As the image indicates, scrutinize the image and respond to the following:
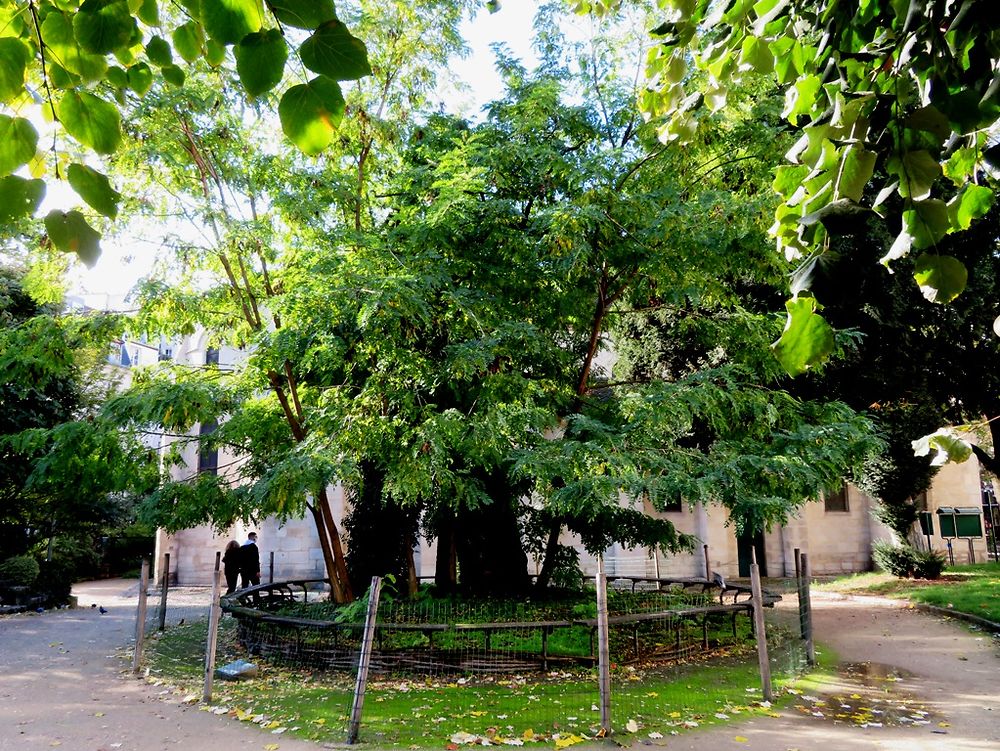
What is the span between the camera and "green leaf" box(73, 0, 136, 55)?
5.41 ft

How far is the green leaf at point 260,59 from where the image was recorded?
4.75 feet

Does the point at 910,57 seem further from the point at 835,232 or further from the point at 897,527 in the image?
the point at 897,527

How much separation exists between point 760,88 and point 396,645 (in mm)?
9502

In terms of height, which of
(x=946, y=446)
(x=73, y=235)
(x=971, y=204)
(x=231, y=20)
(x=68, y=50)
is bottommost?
(x=946, y=446)

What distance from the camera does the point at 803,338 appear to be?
152cm

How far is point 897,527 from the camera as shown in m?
21.5

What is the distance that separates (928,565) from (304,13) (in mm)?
23386

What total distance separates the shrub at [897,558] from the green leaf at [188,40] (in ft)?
76.2

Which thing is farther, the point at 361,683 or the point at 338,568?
the point at 338,568

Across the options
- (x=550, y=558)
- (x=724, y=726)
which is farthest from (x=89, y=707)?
(x=550, y=558)

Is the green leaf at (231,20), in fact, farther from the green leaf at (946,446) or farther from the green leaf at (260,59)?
the green leaf at (946,446)

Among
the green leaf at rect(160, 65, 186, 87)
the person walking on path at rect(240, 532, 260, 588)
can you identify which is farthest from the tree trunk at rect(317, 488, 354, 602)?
the green leaf at rect(160, 65, 186, 87)

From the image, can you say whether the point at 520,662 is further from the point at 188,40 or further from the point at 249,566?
the point at 249,566

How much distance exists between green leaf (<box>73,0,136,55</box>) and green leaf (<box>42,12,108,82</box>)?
0.06 m
